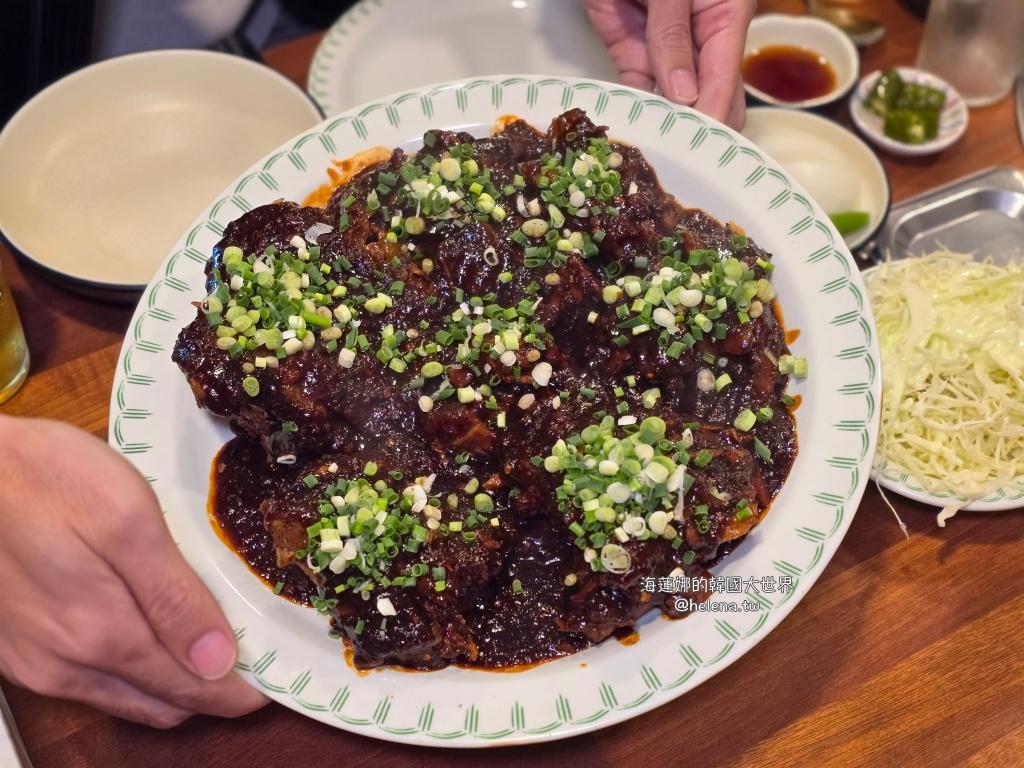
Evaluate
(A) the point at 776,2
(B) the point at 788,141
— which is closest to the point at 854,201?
(B) the point at 788,141

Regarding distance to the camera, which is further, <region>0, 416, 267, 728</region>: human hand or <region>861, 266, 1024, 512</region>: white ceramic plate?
<region>861, 266, 1024, 512</region>: white ceramic plate

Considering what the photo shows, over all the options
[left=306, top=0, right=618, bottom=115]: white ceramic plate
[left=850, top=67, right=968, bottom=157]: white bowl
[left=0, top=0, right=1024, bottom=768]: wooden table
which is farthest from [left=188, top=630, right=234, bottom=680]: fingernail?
[left=850, top=67, right=968, bottom=157]: white bowl

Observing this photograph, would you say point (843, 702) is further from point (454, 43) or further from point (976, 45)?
point (454, 43)

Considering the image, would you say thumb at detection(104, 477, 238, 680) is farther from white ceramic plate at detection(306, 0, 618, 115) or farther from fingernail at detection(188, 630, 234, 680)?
white ceramic plate at detection(306, 0, 618, 115)

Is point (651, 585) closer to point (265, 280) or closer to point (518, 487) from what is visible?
point (518, 487)

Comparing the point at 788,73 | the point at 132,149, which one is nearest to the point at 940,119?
the point at 788,73

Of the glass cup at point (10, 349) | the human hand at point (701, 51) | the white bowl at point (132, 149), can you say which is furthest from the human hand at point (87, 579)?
the human hand at point (701, 51)
